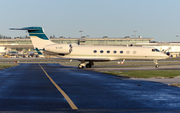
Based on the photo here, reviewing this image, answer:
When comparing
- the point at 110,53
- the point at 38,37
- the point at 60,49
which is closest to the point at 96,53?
the point at 110,53

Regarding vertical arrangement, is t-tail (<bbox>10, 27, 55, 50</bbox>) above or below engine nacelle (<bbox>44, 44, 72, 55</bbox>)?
above

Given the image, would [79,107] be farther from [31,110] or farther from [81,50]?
[81,50]

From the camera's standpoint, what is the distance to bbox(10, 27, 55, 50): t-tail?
48719 millimetres

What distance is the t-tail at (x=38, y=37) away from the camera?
4872cm

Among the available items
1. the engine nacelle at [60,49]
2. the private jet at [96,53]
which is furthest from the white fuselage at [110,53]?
the engine nacelle at [60,49]

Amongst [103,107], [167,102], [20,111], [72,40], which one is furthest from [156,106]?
[72,40]

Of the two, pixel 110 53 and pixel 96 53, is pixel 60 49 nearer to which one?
pixel 96 53

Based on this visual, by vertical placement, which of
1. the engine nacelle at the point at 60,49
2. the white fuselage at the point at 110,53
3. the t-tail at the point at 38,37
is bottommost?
the white fuselage at the point at 110,53

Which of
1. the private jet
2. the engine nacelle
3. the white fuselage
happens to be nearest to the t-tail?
the private jet

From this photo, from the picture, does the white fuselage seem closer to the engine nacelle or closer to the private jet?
the private jet

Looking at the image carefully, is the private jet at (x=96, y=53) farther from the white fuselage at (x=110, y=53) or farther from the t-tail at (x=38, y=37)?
the t-tail at (x=38, y=37)

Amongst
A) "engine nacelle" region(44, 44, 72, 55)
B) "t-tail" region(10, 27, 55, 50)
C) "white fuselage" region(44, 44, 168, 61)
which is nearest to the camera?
"engine nacelle" region(44, 44, 72, 55)

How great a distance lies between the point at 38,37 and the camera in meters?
49.1

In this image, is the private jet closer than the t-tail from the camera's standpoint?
Yes
